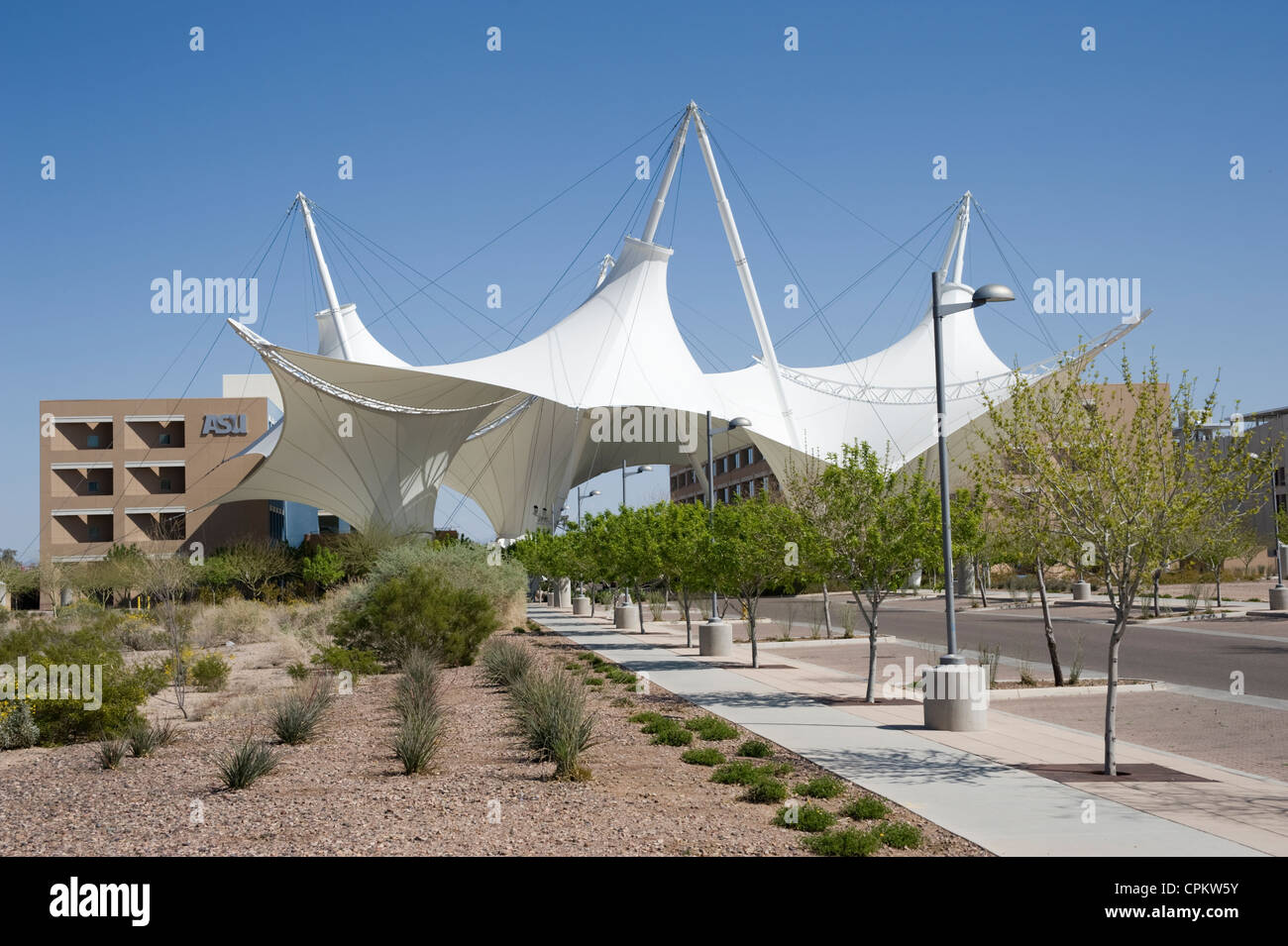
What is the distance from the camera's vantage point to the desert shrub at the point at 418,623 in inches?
813

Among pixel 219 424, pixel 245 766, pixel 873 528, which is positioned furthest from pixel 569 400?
pixel 245 766

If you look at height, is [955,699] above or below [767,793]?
above

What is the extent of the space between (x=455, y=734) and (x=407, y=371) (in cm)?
3943

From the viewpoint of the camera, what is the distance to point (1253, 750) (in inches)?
427

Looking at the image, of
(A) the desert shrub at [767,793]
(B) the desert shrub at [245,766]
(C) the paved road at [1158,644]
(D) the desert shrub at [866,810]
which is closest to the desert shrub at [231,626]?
(C) the paved road at [1158,644]

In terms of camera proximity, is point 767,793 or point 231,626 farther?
point 231,626

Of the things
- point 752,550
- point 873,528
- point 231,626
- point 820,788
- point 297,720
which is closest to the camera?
point 820,788

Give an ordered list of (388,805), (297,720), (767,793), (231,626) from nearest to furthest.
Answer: (388,805), (767,793), (297,720), (231,626)

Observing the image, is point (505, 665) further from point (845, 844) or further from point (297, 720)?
point (845, 844)

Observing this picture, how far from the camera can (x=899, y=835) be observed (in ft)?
23.5

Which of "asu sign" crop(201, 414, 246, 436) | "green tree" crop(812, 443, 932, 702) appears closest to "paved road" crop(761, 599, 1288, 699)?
"green tree" crop(812, 443, 932, 702)

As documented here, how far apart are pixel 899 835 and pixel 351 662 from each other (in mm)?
13933

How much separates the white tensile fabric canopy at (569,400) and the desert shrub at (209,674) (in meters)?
28.7
